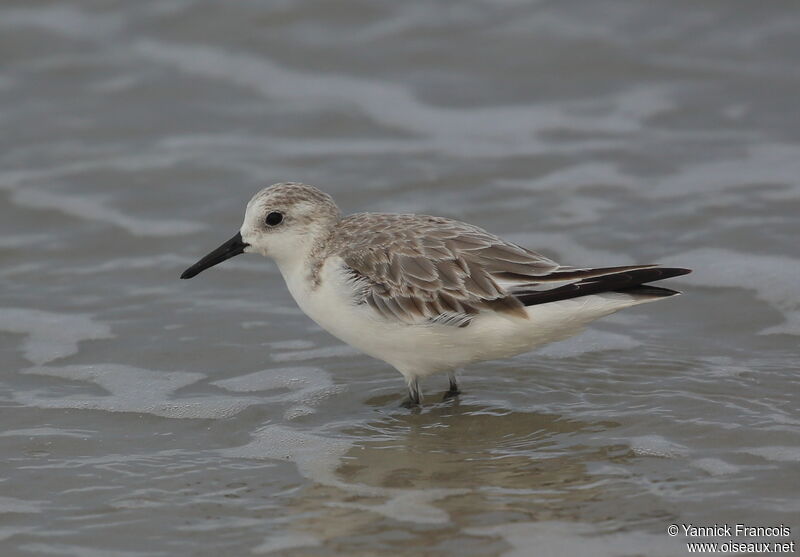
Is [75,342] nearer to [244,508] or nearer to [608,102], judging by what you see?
[244,508]

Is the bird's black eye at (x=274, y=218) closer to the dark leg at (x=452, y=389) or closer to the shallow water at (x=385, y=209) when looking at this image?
the shallow water at (x=385, y=209)

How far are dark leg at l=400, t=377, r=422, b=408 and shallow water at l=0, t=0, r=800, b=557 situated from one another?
0.21 m

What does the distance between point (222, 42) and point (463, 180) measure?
471 centimetres

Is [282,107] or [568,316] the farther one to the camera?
[282,107]

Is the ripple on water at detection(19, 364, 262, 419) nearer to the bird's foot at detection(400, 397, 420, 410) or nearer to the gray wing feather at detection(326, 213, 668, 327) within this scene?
the bird's foot at detection(400, 397, 420, 410)

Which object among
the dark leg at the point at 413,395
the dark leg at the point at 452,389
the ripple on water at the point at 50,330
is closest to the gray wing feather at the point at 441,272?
the dark leg at the point at 413,395

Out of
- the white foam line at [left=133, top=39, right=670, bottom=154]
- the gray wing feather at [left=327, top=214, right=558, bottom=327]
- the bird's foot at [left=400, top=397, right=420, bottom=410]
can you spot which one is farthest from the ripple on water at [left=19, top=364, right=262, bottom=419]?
the white foam line at [left=133, top=39, right=670, bottom=154]

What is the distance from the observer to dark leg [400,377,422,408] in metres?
8.05

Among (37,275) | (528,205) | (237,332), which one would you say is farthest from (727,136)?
(37,275)

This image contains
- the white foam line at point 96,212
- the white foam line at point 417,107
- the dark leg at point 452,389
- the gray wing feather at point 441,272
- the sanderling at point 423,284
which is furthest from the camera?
the white foam line at point 417,107

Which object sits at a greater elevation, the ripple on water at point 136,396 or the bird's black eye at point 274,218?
the bird's black eye at point 274,218

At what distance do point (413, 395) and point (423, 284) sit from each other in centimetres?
82

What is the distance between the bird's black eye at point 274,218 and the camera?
8.29 metres

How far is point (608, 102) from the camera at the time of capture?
541 inches
